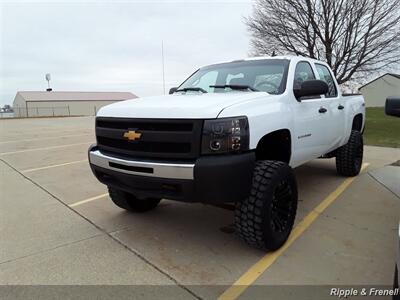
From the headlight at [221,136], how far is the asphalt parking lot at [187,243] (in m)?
1.08

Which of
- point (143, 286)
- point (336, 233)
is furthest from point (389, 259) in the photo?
point (143, 286)

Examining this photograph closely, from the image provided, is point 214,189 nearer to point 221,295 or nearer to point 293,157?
point 221,295

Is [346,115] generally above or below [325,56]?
below

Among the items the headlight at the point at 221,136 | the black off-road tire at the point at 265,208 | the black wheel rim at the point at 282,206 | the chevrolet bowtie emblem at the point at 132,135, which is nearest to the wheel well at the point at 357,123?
the black wheel rim at the point at 282,206

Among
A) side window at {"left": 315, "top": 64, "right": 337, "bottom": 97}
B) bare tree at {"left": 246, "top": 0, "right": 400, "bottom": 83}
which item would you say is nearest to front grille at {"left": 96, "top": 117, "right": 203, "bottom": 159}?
side window at {"left": 315, "top": 64, "right": 337, "bottom": 97}

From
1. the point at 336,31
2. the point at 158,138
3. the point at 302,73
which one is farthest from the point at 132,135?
the point at 336,31

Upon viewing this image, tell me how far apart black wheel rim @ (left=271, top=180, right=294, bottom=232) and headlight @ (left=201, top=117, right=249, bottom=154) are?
0.68 metres

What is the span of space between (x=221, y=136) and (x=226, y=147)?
0.10 meters

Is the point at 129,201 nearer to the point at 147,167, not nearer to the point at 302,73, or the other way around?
the point at 147,167

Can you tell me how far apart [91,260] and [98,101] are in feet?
216

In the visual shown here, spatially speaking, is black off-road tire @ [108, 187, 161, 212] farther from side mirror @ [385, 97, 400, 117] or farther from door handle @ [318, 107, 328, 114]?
side mirror @ [385, 97, 400, 117]

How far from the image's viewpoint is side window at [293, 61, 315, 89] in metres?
4.49

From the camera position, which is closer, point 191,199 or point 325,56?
point 191,199

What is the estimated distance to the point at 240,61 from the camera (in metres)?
5.11
